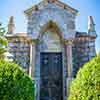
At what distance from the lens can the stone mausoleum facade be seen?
13.3m

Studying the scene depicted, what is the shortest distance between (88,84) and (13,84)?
79.8 inches

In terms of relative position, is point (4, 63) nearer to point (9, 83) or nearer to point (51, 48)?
point (9, 83)

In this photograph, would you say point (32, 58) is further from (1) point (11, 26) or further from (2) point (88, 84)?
(2) point (88, 84)

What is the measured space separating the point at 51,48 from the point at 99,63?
269 inches

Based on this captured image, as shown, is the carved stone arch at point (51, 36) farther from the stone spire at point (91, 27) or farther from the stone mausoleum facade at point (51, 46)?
the stone spire at point (91, 27)

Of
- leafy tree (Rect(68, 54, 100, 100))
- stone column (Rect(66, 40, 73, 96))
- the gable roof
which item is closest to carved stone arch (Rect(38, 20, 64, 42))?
stone column (Rect(66, 40, 73, 96))

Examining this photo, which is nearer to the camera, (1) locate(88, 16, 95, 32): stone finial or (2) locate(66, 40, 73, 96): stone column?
(2) locate(66, 40, 73, 96): stone column

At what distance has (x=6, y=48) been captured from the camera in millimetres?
13805

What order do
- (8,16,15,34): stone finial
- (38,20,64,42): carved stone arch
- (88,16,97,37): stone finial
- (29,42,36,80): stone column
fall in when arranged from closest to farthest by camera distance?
(29,42,36,80): stone column → (38,20,64,42): carved stone arch → (88,16,97,37): stone finial → (8,16,15,34): stone finial

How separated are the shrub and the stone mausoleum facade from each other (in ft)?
18.7

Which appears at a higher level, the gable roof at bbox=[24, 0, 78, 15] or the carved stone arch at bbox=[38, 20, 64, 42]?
the gable roof at bbox=[24, 0, 78, 15]

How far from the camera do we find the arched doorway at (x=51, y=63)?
523 inches

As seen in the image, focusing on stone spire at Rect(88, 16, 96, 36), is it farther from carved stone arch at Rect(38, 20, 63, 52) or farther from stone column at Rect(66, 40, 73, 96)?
carved stone arch at Rect(38, 20, 63, 52)

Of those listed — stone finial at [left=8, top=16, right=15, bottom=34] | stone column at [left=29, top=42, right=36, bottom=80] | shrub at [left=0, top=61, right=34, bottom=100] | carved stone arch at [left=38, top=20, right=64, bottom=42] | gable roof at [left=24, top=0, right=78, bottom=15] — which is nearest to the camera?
shrub at [left=0, top=61, right=34, bottom=100]
